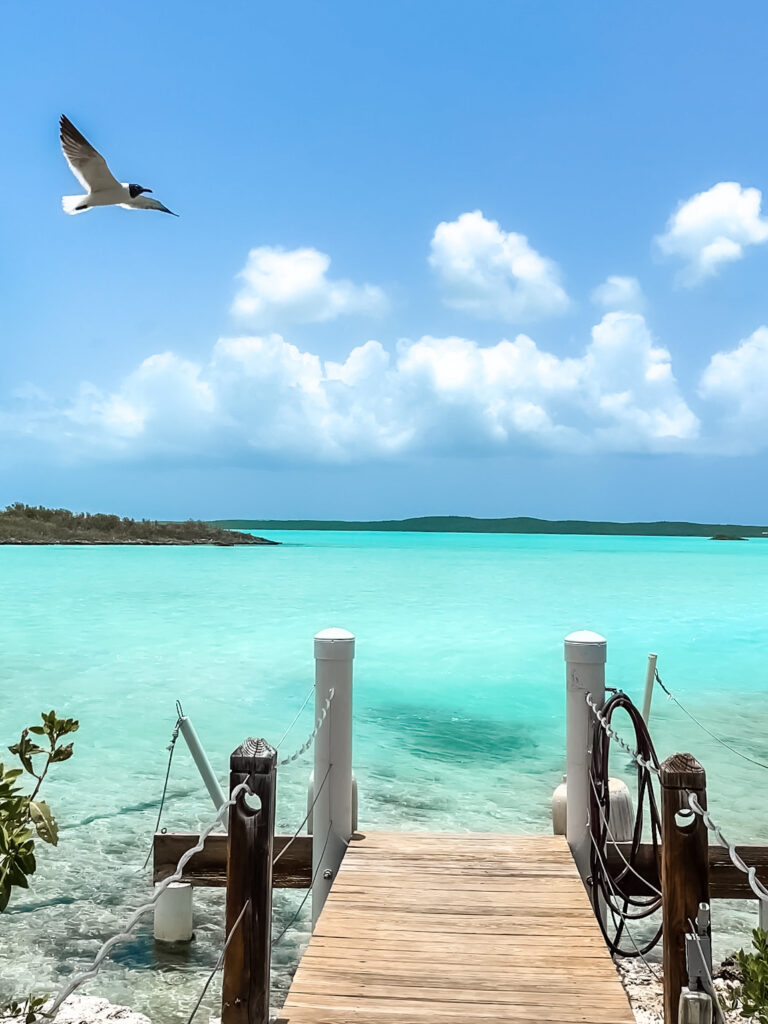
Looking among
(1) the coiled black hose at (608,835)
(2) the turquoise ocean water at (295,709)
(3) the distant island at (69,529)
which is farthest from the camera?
(3) the distant island at (69,529)

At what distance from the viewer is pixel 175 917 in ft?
20.3

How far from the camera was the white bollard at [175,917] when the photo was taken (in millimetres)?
6121

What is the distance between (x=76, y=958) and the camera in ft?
20.8

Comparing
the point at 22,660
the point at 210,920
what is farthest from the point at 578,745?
the point at 22,660

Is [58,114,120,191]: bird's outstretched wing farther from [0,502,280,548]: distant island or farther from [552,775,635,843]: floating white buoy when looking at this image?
[0,502,280,548]: distant island

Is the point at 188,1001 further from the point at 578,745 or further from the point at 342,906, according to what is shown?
the point at 578,745

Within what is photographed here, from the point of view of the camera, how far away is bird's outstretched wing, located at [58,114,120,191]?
8.66 m

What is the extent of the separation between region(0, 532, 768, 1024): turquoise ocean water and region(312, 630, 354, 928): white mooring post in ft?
4.88

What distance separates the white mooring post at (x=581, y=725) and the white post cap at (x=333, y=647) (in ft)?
4.36

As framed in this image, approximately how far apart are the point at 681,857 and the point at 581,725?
206 centimetres

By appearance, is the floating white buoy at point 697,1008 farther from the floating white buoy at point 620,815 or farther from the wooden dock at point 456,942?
the floating white buoy at point 620,815

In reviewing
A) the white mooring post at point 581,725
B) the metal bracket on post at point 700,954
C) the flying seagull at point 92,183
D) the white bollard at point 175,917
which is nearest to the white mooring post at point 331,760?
the white mooring post at point 581,725

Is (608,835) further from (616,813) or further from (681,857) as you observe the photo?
(681,857)

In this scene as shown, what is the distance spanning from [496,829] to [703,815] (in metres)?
7.19
